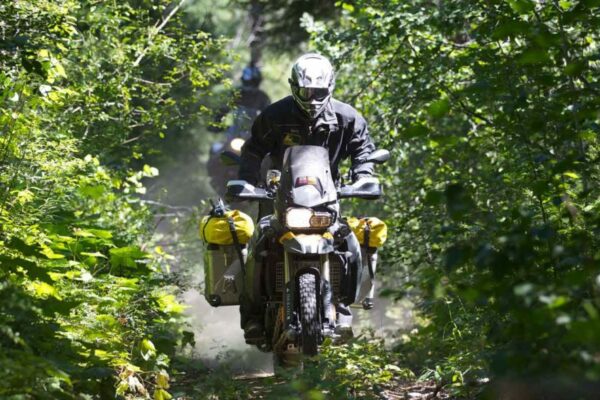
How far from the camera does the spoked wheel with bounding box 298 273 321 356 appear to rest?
7.34 m

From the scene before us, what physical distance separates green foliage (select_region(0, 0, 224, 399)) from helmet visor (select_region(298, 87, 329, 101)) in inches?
75.3

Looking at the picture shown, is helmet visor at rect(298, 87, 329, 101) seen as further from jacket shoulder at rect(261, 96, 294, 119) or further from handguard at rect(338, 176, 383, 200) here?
handguard at rect(338, 176, 383, 200)

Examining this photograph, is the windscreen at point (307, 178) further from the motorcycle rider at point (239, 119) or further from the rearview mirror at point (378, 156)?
the motorcycle rider at point (239, 119)

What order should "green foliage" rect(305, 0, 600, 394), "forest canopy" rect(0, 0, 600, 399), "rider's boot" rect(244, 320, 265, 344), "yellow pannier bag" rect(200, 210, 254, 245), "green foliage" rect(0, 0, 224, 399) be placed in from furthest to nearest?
"yellow pannier bag" rect(200, 210, 254, 245)
"rider's boot" rect(244, 320, 265, 344)
"green foliage" rect(0, 0, 224, 399)
"forest canopy" rect(0, 0, 600, 399)
"green foliage" rect(305, 0, 600, 394)

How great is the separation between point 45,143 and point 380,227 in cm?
291

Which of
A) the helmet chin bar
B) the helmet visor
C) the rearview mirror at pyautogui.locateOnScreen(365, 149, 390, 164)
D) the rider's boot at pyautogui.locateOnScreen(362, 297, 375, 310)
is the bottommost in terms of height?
the rider's boot at pyautogui.locateOnScreen(362, 297, 375, 310)

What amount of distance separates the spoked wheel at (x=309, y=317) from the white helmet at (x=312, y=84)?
1.59 metres

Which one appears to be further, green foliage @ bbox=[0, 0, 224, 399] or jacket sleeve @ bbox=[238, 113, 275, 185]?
jacket sleeve @ bbox=[238, 113, 275, 185]

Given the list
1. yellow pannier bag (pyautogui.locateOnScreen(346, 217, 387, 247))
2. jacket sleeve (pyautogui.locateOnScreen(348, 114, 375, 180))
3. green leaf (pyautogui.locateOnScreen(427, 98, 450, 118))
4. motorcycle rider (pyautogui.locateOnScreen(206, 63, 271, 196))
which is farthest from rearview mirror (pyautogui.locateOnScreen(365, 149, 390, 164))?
motorcycle rider (pyautogui.locateOnScreen(206, 63, 271, 196))

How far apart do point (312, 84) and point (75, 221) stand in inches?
115

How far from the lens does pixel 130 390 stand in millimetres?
6828

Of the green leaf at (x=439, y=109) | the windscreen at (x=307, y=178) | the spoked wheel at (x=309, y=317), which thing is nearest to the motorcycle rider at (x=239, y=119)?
the windscreen at (x=307, y=178)

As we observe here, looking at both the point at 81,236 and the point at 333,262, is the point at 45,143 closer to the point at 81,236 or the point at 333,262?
the point at 81,236

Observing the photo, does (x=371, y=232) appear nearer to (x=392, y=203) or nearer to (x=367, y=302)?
(x=367, y=302)
